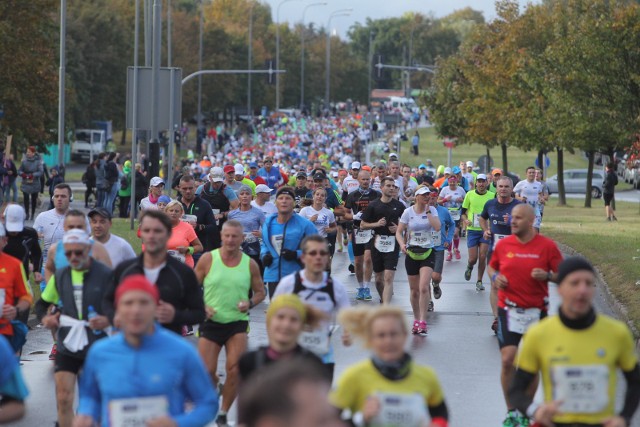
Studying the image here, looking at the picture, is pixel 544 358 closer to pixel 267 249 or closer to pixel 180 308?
pixel 180 308

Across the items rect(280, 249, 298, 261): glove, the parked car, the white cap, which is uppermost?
the white cap

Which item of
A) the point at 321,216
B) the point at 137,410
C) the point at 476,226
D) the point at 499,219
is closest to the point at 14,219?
the point at 321,216

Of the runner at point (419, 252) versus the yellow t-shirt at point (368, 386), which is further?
the runner at point (419, 252)

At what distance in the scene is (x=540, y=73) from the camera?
46.7 meters

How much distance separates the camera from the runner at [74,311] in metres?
9.12

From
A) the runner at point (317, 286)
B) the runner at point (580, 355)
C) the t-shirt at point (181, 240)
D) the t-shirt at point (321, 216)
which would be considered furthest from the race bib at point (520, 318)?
the t-shirt at point (321, 216)

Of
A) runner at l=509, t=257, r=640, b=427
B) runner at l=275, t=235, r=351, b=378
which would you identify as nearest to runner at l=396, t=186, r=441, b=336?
runner at l=275, t=235, r=351, b=378

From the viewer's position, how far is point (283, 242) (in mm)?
13375

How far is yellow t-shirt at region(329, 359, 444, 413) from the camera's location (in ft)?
21.3

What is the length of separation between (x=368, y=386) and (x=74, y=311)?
10.7 ft

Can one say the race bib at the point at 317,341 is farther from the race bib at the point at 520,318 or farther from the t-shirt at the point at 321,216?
the t-shirt at the point at 321,216

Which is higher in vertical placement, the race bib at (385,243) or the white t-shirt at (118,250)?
the white t-shirt at (118,250)

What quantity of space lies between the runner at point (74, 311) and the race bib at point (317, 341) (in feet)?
4.07

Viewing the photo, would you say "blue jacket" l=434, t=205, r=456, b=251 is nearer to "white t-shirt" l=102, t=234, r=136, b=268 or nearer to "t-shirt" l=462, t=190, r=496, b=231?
"t-shirt" l=462, t=190, r=496, b=231
